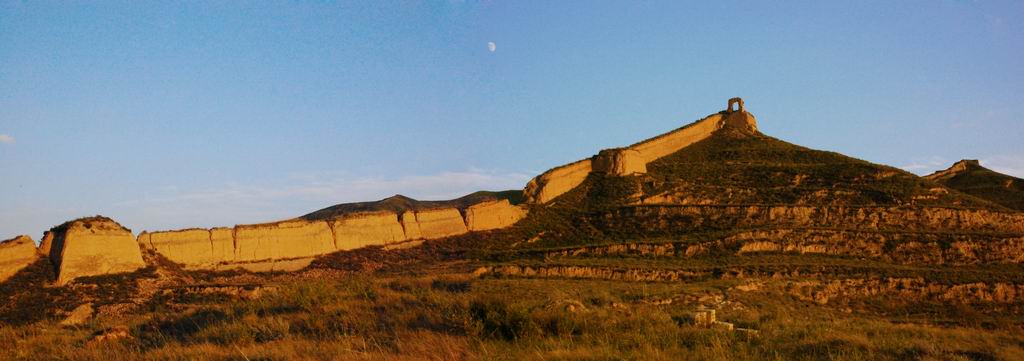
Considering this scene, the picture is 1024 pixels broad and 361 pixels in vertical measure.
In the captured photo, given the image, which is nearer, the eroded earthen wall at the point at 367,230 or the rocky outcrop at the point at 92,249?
the rocky outcrop at the point at 92,249

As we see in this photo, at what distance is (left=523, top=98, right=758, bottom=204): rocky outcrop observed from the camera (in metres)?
41.8

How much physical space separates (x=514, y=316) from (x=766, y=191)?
1343 inches

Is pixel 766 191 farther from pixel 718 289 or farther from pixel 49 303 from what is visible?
pixel 49 303

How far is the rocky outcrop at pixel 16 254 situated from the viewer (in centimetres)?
2228

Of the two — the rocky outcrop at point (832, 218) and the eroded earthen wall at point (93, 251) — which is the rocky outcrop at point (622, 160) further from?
the eroded earthen wall at point (93, 251)

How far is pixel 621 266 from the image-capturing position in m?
27.3

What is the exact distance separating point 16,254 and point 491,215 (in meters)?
20.6

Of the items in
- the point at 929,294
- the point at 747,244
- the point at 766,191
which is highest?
the point at 766,191

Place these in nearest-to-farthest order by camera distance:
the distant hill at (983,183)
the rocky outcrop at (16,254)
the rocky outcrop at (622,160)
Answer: the rocky outcrop at (16,254) < the rocky outcrop at (622,160) < the distant hill at (983,183)

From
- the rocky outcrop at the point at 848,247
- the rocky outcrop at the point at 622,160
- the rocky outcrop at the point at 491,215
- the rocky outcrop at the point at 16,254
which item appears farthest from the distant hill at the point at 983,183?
the rocky outcrop at the point at 16,254

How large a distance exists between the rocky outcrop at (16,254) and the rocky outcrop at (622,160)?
24551 mm

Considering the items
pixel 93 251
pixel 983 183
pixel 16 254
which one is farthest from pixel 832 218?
pixel 16 254

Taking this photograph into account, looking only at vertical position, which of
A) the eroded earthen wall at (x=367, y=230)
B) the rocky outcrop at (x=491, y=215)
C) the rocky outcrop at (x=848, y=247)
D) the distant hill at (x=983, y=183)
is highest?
the distant hill at (x=983, y=183)

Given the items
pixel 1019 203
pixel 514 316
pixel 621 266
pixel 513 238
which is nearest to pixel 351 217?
pixel 513 238
